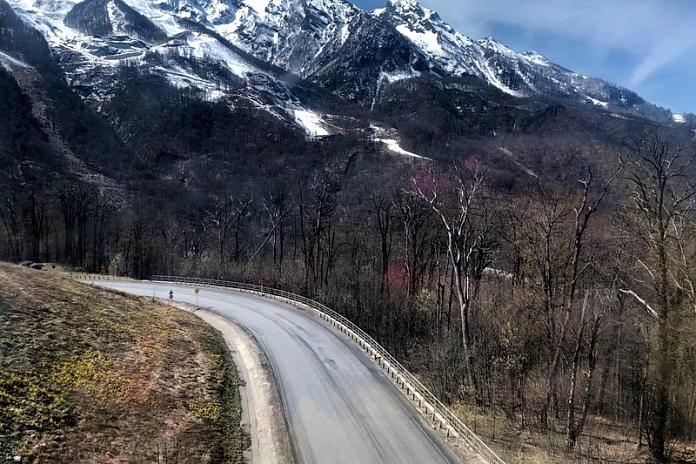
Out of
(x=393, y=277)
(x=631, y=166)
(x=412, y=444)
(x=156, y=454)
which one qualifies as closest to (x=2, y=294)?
(x=156, y=454)

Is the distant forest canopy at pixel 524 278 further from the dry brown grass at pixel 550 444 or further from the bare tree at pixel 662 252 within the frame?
the dry brown grass at pixel 550 444

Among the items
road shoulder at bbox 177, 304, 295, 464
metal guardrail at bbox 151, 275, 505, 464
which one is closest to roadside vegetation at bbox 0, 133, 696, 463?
metal guardrail at bbox 151, 275, 505, 464

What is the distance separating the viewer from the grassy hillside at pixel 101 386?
15.7 meters

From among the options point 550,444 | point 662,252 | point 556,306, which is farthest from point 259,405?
point 662,252

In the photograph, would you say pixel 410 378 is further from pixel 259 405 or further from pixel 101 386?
pixel 101 386

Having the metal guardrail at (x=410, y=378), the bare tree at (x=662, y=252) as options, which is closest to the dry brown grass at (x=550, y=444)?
the metal guardrail at (x=410, y=378)

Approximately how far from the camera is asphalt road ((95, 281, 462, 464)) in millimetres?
18000

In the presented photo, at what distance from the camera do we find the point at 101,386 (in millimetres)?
19484

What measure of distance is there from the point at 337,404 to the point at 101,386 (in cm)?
982

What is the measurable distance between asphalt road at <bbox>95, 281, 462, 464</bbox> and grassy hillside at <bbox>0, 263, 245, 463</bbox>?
2.73 m

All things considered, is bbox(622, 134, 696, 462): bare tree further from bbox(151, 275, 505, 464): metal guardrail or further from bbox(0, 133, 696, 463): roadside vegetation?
bbox(151, 275, 505, 464): metal guardrail

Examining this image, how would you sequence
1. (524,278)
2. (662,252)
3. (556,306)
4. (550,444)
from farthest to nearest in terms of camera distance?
(524,278), (556,306), (550,444), (662,252)

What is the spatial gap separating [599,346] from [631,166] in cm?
1366

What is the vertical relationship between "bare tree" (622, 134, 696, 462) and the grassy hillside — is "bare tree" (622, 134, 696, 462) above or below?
above
